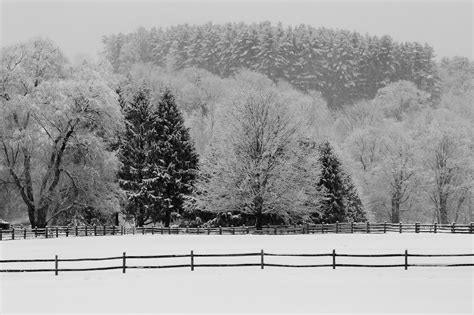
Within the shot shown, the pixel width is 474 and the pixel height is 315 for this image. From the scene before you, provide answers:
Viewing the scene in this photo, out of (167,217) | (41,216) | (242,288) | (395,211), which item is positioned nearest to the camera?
(242,288)

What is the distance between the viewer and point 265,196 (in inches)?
2179

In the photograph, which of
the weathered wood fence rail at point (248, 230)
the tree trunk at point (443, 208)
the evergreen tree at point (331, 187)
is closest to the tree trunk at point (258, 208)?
the weathered wood fence rail at point (248, 230)

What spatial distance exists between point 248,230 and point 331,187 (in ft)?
39.6

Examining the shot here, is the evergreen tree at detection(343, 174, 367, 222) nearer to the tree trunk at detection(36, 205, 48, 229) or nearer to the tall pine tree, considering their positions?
the tall pine tree

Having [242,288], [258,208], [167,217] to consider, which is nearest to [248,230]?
[258,208]

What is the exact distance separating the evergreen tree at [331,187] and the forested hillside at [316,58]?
89222 millimetres

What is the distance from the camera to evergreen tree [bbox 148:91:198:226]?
204ft

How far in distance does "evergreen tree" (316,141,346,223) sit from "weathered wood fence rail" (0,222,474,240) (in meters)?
5.06

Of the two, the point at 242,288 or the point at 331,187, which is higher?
the point at 331,187

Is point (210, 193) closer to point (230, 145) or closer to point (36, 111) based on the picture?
point (230, 145)

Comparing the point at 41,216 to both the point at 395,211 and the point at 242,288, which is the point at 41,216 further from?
the point at 395,211

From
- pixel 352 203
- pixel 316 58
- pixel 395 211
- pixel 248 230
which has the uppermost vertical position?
pixel 316 58

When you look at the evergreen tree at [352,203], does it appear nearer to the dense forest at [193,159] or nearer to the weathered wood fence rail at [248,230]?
the dense forest at [193,159]

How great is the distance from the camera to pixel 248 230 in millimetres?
54562
